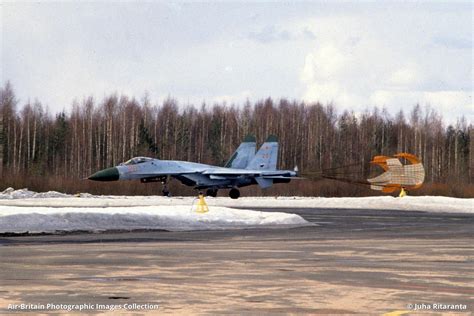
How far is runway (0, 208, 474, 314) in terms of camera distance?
36.1 feet

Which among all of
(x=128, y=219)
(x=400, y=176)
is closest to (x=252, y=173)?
(x=400, y=176)

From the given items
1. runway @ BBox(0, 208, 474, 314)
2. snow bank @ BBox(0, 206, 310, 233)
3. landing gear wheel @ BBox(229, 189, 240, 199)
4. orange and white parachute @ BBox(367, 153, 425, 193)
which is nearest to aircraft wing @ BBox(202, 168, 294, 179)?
landing gear wheel @ BBox(229, 189, 240, 199)

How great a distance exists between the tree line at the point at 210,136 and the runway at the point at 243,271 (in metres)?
70.0

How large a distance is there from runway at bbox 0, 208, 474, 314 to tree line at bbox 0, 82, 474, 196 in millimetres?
69996

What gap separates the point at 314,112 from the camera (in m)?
118

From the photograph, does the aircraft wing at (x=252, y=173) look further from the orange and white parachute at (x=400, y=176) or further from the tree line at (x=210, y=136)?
the tree line at (x=210, y=136)

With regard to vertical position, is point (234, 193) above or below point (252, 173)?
below

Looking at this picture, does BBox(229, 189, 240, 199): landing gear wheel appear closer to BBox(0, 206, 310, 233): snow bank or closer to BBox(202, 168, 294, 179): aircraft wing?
BBox(202, 168, 294, 179): aircraft wing

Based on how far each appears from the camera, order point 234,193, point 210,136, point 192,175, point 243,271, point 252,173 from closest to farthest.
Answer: point 243,271 < point 234,193 < point 252,173 < point 192,175 < point 210,136

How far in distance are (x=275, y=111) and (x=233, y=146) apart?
1250 cm

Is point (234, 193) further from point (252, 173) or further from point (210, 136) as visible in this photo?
point (210, 136)

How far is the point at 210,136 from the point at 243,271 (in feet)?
332

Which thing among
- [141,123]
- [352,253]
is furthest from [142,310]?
[141,123]

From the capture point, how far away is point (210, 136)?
380 ft
